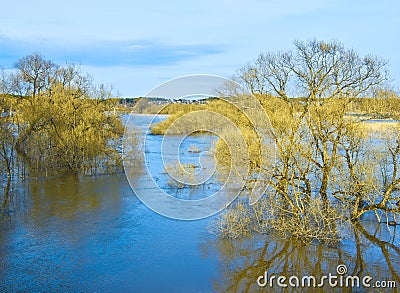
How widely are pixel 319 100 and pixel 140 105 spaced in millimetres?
6976

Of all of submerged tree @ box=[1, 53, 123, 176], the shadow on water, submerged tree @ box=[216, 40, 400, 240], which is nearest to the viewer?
the shadow on water

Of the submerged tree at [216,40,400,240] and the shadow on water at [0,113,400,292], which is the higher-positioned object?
the submerged tree at [216,40,400,240]

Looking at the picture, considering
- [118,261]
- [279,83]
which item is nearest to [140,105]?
[279,83]

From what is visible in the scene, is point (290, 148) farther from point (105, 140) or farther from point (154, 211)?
point (105, 140)

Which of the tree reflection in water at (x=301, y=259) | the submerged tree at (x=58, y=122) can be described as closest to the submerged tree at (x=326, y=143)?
the tree reflection in water at (x=301, y=259)

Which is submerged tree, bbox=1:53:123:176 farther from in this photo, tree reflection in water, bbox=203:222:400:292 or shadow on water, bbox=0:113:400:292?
tree reflection in water, bbox=203:222:400:292

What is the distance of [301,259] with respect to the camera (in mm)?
9922

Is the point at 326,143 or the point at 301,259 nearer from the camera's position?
the point at 301,259

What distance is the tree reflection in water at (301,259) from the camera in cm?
884

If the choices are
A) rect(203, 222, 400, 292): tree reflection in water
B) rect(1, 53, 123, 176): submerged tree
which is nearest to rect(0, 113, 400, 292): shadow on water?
rect(203, 222, 400, 292): tree reflection in water

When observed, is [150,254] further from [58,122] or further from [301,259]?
[58,122]

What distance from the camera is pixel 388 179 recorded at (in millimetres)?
13609

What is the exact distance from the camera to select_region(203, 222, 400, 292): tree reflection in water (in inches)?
348

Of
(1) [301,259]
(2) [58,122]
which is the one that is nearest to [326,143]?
(1) [301,259]
